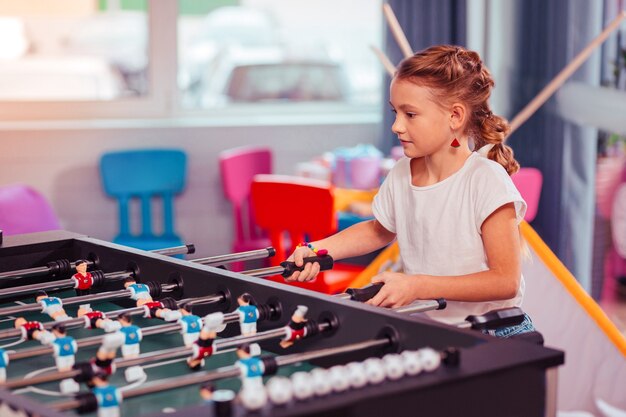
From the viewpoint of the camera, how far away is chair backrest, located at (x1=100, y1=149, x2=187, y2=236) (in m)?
4.90

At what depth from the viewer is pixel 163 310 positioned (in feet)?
5.60

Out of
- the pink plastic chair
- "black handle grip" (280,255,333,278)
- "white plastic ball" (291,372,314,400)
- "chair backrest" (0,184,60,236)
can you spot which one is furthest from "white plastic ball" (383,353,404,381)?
the pink plastic chair

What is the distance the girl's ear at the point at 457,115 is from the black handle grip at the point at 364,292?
496mm

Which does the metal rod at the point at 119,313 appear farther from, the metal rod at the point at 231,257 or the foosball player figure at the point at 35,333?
the metal rod at the point at 231,257

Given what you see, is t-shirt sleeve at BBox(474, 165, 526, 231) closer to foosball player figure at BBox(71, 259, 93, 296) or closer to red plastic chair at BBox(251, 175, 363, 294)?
foosball player figure at BBox(71, 259, 93, 296)

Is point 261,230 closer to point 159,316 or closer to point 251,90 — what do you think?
point 251,90

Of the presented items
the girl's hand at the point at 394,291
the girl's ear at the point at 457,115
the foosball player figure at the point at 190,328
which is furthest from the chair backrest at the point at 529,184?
the foosball player figure at the point at 190,328

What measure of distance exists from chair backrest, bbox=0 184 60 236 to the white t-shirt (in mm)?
2001

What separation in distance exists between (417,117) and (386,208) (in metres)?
0.27

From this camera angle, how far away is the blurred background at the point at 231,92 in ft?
14.5

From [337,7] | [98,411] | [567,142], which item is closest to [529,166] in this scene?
[567,142]

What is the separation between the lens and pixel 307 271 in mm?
2047

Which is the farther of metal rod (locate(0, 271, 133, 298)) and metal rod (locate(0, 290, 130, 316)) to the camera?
metal rod (locate(0, 271, 133, 298))

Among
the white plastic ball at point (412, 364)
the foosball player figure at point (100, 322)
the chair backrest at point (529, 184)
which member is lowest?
the chair backrest at point (529, 184)
